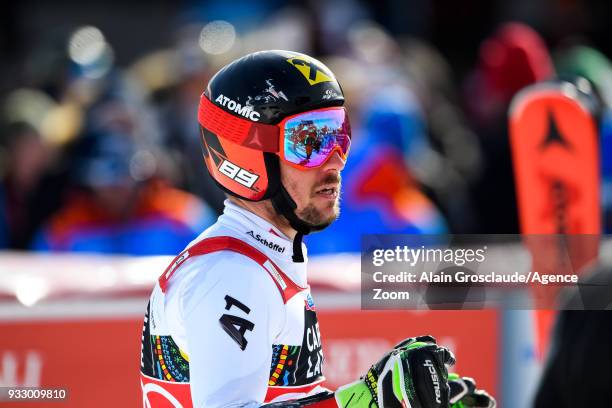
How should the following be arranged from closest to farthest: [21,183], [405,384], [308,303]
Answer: [405,384] < [308,303] < [21,183]

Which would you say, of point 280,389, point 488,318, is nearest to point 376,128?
point 488,318

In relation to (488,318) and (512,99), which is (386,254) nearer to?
(488,318)

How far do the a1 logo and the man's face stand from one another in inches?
4.2

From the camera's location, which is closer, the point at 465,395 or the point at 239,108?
the point at 239,108

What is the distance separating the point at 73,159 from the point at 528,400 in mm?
4412

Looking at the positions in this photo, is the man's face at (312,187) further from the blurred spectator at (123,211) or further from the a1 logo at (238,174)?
the blurred spectator at (123,211)

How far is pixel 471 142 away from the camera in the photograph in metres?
10.6

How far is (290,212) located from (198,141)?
5.76 m

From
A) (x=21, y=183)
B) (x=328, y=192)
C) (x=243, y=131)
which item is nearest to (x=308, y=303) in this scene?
(x=328, y=192)

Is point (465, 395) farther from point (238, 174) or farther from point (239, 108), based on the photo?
point (239, 108)

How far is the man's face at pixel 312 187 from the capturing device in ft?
13.4

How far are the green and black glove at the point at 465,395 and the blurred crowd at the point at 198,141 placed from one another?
3767mm

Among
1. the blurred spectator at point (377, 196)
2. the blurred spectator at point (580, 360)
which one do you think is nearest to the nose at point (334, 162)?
the blurred spectator at point (580, 360)

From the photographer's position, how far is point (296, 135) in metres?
4.00
